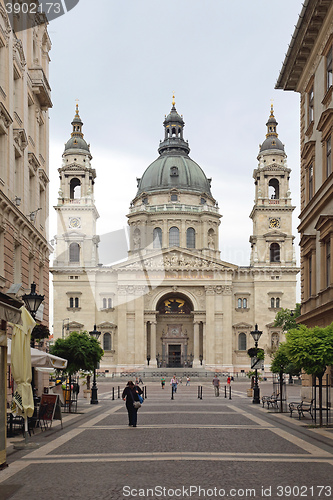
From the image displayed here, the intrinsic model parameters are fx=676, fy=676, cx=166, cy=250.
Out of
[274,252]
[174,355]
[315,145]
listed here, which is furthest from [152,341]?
[315,145]

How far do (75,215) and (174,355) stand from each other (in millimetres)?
24089

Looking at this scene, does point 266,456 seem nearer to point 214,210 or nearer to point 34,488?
point 34,488

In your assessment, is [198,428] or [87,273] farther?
[87,273]

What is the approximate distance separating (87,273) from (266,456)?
79.2 metres

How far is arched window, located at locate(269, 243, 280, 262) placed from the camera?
312 ft

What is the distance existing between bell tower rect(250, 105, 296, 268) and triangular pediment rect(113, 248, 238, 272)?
5.73 metres

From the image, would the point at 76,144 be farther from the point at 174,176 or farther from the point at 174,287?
the point at 174,287

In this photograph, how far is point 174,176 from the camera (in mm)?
106188

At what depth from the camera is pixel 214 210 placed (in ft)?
342

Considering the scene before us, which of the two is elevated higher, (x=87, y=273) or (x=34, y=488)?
(x=87, y=273)

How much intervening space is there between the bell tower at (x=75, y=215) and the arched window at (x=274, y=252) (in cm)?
2485

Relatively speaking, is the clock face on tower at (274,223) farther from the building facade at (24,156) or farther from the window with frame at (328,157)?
the window with frame at (328,157)

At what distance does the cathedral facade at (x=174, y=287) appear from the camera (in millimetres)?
90500

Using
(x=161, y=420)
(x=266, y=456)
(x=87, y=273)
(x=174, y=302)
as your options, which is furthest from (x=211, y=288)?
(x=266, y=456)
